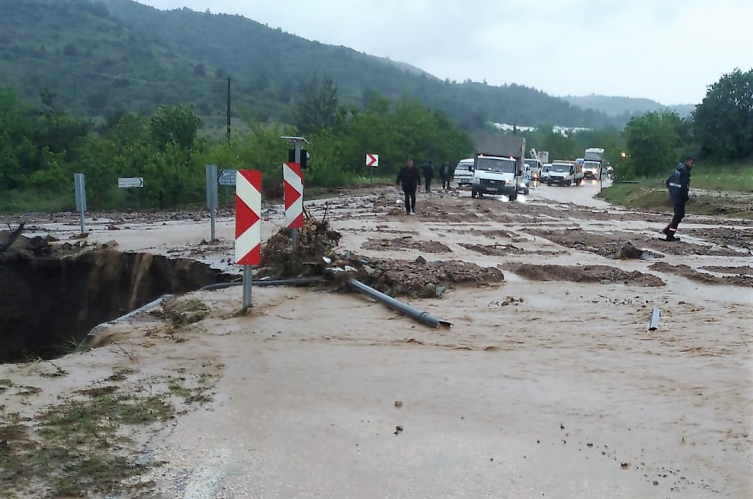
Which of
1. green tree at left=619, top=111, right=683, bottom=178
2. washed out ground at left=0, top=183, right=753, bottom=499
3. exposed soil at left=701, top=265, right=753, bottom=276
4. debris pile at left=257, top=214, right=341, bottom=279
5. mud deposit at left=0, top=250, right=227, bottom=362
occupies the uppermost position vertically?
green tree at left=619, top=111, right=683, bottom=178

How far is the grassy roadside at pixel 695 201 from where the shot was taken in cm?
2231

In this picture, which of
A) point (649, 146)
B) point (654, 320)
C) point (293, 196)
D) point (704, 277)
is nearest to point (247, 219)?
point (293, 196)

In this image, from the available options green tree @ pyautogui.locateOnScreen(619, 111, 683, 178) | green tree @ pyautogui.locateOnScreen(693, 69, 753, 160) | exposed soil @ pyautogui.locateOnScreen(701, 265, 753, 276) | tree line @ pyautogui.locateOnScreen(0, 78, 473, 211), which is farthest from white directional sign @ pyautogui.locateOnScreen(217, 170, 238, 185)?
green tree @ pyautogui.locateOnScreen(693, 69, 753, 160)

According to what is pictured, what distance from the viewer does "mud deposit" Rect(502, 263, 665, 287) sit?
9438 millimetres

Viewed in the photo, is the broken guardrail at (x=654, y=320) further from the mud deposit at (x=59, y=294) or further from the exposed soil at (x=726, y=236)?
the mud deposit at (x=59, y=294)

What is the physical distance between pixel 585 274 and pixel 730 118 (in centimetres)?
4520

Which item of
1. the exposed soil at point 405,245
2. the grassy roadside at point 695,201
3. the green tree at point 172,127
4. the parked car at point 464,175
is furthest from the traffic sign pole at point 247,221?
the green tree at point 172,127

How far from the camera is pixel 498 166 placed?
32.0 metres

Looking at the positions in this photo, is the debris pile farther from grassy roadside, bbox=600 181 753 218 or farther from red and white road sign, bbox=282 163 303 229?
grassy roadside, bbox=600 181 753 218

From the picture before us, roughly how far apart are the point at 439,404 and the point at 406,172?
50.6 feet

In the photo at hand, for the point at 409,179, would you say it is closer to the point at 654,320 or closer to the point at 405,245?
the point at 405,245

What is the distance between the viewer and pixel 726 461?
390 cm

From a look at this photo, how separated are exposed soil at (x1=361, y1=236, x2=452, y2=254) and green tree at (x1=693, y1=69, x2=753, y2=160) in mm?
42996

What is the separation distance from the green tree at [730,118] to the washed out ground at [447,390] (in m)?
44.3
